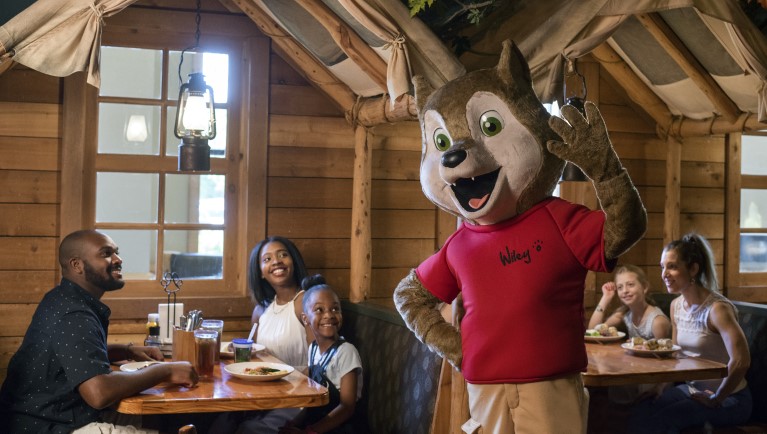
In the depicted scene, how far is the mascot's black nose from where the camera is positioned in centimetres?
221

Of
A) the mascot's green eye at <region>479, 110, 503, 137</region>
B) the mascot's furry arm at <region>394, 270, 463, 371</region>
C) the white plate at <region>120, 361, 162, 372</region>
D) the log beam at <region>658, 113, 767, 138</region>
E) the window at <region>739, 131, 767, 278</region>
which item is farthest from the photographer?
the window at <region>739, 131, 767, 278</region>

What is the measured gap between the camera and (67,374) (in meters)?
2.79

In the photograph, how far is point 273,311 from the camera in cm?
425

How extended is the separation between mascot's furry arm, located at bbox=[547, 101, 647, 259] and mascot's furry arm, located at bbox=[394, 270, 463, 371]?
1.84ft

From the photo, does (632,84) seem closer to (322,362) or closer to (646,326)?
(646,326)

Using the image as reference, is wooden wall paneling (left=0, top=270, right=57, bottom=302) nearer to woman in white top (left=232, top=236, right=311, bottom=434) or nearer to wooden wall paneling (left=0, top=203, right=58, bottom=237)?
wooden wall paneling (left=0, top=203, right=58, bottom=237)

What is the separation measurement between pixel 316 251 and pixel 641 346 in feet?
6.14

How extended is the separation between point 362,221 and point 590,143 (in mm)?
2650

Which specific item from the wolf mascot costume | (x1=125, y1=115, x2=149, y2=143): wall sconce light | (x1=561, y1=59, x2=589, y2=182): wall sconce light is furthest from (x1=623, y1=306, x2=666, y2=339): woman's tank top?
(x1=125, y1=115, x2=149, y2=143): wall sconce light

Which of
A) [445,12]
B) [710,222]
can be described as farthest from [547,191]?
[710,222]

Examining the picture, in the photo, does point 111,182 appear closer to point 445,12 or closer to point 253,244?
point 253,244

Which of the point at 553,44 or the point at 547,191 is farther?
the point at 553,44

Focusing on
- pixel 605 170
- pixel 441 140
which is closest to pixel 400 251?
pixel 441 140

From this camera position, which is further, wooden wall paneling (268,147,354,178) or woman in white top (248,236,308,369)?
wooden wall paneling (268,147,354,178)
